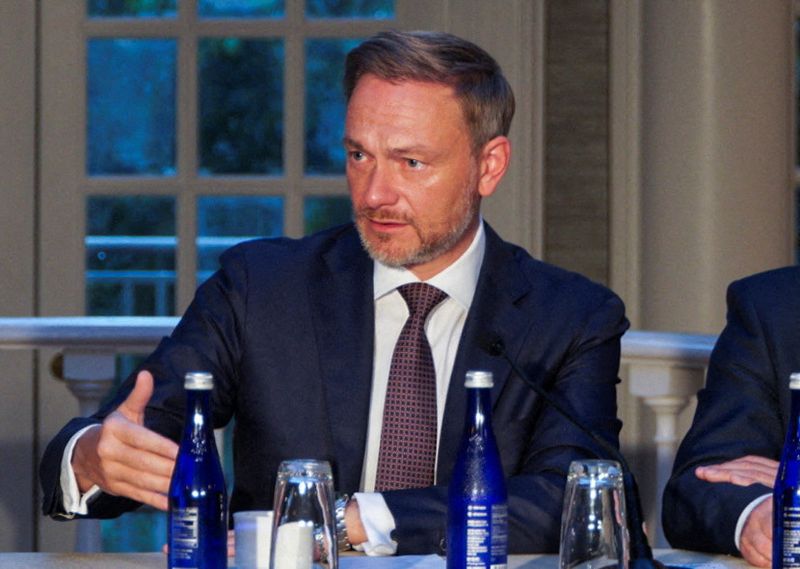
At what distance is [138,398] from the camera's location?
196 centimetres

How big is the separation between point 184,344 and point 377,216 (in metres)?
0.36

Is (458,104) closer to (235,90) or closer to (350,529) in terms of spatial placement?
(350,529)

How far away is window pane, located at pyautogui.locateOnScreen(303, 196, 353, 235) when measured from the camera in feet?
14.2

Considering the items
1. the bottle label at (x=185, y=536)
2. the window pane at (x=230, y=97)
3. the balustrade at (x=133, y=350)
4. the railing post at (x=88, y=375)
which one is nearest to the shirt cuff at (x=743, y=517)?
the bottle label at (x=185, y=536)

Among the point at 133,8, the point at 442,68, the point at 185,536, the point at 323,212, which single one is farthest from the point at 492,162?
the point at 133,8

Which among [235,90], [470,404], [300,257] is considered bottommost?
[470,404]

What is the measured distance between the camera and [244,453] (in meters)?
2.39

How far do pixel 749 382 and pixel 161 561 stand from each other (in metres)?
0.97

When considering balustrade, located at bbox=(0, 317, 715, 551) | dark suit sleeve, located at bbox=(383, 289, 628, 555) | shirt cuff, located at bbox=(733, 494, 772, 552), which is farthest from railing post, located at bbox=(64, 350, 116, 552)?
shirt cuff, located at bbox=(733, 494, 772, 552)

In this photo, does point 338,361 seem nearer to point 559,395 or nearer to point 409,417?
point 409,417

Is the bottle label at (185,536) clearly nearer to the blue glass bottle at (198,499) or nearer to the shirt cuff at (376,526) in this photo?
the blue glass bottle at (198,499)

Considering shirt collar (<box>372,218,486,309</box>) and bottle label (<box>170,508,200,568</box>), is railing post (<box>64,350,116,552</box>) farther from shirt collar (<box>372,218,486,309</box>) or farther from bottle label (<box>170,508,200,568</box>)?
bottle label (<box>170,508,200,568</box>)

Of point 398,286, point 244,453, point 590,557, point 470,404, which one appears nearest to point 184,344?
point 244,453

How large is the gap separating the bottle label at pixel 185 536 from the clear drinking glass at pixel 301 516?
0.11m
